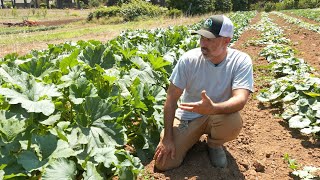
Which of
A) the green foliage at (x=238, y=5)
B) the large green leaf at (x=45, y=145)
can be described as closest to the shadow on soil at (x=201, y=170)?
the large green leaf at (x=45, y=145)

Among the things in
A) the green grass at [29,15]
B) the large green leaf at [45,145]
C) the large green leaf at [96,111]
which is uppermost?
the large green leaf at [96,111]

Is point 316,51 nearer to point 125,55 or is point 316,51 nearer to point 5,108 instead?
point 125,55

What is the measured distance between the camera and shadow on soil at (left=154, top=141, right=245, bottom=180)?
340 cm

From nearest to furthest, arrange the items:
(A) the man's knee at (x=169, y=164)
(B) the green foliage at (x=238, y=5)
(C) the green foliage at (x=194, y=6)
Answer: (A) the man's knee at (x=169, y=164), (C) the green foliage at (x=194, y=6), (B) the green foliage at (x=238, y=5)

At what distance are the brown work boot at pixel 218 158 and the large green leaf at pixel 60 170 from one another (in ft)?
5.20

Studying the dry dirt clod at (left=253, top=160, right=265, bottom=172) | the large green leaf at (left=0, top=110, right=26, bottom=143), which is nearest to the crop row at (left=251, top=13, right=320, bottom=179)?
the dry dirt clod at (left=253, top=160, right=265, bottom=172)

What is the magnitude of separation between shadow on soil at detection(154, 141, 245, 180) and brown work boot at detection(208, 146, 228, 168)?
0.15ft

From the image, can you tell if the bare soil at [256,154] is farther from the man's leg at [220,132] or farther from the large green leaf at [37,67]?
the large green leaf at [37,67]

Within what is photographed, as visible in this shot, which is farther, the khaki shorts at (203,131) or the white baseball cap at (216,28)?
the khaki shorts at (203,131)

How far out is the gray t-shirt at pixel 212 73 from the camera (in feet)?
10.9

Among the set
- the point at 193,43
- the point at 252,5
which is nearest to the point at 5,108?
the point at 193,43

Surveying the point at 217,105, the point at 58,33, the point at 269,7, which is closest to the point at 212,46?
the point at 217,105

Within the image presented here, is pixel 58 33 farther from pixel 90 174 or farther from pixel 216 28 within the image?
pixel 90 174

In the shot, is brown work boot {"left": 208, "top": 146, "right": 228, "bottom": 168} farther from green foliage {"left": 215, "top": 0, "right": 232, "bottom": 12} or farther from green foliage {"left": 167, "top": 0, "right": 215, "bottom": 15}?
green foliage {"left": 215, "top": 0, "right": 232, "bottom": 12}
